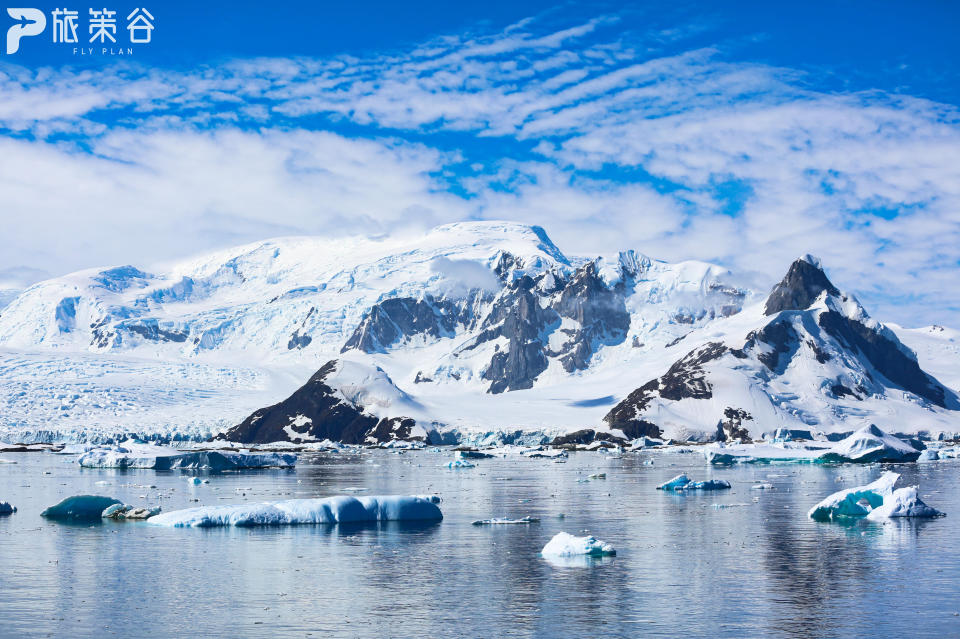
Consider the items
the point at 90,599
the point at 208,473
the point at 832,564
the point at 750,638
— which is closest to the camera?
the point at 750,638

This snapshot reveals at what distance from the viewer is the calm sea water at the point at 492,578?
29.9m

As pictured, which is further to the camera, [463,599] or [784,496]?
[784,496]

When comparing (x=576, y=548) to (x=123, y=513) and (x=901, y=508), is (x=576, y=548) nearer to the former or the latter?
(x=901, y=508)

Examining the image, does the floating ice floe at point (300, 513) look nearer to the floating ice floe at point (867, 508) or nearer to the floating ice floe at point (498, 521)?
the floating ice floe at point (498, 521)

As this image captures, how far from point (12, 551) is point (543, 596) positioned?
2566 centimetres

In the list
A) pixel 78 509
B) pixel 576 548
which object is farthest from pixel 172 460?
pixel 576 548

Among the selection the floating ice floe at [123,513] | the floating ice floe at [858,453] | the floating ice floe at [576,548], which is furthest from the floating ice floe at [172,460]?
the floating ice floe at [576,548]

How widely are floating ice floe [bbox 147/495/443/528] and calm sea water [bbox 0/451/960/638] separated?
1.32 m

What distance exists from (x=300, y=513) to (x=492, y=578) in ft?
65.9

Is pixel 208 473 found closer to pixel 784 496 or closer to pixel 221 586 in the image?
pixel 784 496

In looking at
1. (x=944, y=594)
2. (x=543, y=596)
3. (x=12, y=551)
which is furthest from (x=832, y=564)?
(x=12, y=551)

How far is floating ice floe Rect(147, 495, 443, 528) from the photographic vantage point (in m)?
54.2

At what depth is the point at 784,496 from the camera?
78688mm

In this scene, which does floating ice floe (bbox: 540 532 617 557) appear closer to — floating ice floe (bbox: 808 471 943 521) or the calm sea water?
the calm sea water
